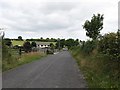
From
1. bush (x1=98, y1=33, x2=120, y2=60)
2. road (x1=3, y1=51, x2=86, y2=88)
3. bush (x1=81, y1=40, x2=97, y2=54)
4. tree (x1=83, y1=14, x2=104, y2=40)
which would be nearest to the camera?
road (x1=3, y1=51, x2=86, y2=88)

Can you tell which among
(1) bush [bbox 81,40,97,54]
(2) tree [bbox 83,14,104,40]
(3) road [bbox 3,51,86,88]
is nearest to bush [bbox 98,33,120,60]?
(3) road [bbox 3,51,86,88]

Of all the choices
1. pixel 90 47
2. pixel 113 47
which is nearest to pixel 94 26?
pixel 90 47

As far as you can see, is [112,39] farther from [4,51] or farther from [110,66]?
[4,51]

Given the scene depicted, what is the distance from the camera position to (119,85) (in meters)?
11.7

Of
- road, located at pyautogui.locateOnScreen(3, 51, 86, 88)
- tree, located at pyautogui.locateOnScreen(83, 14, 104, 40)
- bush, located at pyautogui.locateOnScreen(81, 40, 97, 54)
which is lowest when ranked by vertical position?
road, located at pyautogui.locateOnScreen(3, 51, 86, 88)

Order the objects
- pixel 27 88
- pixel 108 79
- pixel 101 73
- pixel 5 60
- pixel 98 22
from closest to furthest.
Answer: pixel 27 88 → pixel 108 79 → pixel 101 73 → pixel 5 60 → pixel 98 22

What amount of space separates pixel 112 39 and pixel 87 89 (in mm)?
5654

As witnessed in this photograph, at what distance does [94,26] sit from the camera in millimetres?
44938

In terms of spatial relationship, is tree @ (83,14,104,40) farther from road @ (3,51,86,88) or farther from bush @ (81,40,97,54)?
road @ (3,51,86,88)

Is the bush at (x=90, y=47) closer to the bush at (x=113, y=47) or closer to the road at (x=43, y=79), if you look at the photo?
the road at (x=43, y=79)

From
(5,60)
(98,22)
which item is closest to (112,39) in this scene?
(5,60)

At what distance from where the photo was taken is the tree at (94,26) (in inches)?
1751

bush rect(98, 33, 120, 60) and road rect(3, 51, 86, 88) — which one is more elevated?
bush rect(98, 33, 120, 60)

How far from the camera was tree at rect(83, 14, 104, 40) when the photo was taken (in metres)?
44.5
